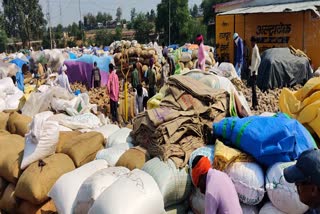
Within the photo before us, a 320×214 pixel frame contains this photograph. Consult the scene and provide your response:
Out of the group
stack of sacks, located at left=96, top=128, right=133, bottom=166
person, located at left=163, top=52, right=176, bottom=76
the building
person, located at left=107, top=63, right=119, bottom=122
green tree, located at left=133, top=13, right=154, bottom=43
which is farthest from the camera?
green tree, located at left=133, top=13, right=154, bottom=43

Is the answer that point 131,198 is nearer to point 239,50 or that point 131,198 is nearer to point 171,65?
point 239,50

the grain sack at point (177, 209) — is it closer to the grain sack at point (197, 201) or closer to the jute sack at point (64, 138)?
the grain sack at point (197, 201)

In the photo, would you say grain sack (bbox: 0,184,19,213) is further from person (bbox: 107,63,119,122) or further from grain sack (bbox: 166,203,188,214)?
person (bbox: 107,63,119,122)

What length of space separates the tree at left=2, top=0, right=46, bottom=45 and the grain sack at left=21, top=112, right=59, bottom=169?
161 feet

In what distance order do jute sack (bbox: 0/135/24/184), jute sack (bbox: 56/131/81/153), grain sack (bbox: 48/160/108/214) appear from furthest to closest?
1. jute sack (bbox: 56/131/81/153)
2. jute sack (bbox: 0/135/24/184)
3. grain sack (bbox: 48/160/108/214)

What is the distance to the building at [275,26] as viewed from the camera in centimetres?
1165

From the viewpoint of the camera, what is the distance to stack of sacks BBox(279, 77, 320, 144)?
142 inches

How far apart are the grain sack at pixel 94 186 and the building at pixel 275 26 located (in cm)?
887

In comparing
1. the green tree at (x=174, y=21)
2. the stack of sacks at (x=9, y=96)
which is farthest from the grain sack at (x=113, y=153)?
the green tree at (x=174, y=21)

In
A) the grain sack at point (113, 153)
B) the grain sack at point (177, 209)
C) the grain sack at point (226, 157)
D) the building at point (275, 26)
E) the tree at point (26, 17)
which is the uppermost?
the tree at point (26, 17)

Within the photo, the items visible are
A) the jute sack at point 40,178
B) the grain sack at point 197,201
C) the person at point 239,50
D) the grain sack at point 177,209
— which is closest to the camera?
the grain sack at point 197,201

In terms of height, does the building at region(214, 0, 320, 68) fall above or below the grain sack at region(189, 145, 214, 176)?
above

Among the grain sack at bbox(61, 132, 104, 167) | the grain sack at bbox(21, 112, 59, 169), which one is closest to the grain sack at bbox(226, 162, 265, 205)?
the grain sack at bbox(61, 132, 104, 167)

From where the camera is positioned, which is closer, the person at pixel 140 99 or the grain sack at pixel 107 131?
the grain sack at pixel 107 131
